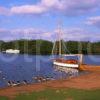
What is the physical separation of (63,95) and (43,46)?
138518 millimetres

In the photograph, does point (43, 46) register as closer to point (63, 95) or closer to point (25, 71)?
point (25, 71)

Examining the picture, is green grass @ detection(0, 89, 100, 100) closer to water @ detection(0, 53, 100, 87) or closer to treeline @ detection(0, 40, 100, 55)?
water @ detection(0, 53, 100, 87)

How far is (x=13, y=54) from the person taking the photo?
16662 centimetres

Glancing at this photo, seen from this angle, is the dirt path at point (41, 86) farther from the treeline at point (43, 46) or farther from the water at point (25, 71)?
the treeline at point (43, 46)

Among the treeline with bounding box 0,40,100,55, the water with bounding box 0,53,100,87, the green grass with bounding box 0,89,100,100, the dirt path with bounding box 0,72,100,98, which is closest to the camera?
the green grass with bounding box 0,89,100,100

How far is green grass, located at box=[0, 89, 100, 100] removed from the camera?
73.8 feet

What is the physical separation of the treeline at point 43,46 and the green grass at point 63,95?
11999cm

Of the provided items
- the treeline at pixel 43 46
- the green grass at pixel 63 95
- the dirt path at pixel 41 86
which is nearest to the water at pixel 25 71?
the dirt path at pixel 41 86

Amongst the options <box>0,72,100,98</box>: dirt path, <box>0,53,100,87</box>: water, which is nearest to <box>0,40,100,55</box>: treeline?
<box>0,53,100,87</box>: water

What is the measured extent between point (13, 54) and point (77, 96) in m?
145

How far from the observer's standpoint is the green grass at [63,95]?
22.5 meters

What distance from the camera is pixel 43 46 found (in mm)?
162125

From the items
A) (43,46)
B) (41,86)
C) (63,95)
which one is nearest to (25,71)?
(41,86)

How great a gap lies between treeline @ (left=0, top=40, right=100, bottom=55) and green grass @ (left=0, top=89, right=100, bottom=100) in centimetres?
11999
